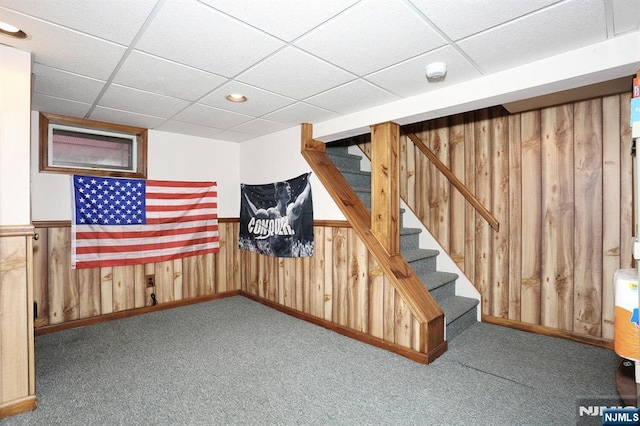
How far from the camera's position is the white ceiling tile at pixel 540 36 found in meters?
1.60

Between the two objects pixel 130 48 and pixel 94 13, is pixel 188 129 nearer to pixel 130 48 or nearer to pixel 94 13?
pixel 130 48

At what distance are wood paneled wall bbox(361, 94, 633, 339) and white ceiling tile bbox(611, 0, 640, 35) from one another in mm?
1313

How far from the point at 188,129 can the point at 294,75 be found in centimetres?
220

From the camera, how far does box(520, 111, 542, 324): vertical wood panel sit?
3139 mm

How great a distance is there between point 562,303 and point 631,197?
1.10 m

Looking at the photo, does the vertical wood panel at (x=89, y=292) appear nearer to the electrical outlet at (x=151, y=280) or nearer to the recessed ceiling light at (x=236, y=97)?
the electrical outlet at (x=151, y=280)

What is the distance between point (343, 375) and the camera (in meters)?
2.39

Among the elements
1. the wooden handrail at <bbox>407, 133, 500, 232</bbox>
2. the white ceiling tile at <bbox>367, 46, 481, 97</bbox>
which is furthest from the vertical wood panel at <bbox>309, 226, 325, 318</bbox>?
the white ceiling tile at <bbox>367, 46, 481, 97</bbox>

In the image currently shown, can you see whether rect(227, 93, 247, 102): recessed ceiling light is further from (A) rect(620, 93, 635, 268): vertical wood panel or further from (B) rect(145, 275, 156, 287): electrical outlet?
(A) rect(620, 93, 635, 268): vertical wood panel

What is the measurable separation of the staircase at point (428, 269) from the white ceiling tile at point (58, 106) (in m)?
2.69

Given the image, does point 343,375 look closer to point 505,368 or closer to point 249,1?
point 505,368

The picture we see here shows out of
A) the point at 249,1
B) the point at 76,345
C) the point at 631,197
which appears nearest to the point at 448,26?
the point at 249,1

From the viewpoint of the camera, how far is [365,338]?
3.01 m

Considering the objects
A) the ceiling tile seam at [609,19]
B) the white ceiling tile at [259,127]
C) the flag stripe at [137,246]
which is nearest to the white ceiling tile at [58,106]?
the flag stripe at [137,246]
